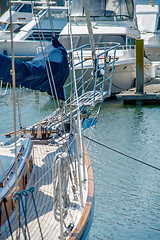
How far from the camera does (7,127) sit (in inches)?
523

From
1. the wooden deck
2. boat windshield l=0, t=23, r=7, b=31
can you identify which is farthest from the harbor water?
boat windshield l=0, t=23, r=7, b=31

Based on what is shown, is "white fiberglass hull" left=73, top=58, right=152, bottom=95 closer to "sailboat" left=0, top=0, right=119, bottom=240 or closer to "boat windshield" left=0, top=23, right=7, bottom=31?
"sailboat" left=0, top=0, right=119, bottom=240

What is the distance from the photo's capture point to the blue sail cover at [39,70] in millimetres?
6297

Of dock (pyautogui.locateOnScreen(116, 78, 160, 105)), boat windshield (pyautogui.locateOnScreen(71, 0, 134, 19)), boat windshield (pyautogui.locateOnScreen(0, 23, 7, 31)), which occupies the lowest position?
dock (pyautogui.locateOnScreen(116, 78, 160, 105))

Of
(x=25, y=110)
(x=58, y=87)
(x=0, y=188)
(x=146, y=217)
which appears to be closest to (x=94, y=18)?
(x=25, y=110)

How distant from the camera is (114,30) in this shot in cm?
1806

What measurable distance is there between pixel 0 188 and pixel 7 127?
8.62 metres

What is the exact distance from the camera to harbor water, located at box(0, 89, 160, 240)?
6.83 m

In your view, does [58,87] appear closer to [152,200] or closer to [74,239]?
[152,200]

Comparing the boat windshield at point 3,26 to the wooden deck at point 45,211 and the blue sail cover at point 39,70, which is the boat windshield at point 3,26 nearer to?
the blue sail cover at point 39,70

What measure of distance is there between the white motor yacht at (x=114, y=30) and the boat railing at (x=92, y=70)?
93 cm

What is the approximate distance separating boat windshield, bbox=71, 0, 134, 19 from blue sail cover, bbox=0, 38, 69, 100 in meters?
11.3

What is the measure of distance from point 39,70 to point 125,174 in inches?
135

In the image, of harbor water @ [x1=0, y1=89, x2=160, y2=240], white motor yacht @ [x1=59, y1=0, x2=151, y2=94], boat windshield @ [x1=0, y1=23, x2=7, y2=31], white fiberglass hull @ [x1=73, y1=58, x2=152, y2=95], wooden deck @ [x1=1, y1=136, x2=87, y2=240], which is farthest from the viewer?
boat windshield @ [x1=0, y1=23, x2=7, y2=31]
